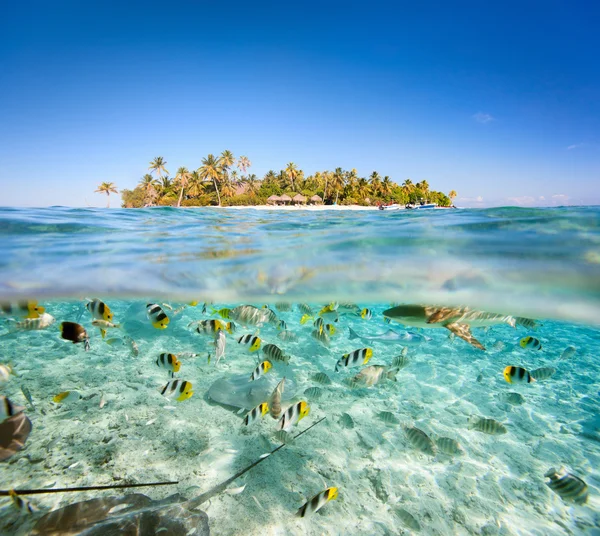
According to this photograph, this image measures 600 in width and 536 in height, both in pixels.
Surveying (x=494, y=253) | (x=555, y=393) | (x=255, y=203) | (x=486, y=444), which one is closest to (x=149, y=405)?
(x=486, y=444)

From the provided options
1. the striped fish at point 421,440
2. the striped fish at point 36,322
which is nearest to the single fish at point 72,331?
the striped fish at point 36,322

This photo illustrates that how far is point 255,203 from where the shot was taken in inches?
3376

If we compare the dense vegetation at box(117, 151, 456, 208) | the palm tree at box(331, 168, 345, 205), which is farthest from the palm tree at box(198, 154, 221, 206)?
the palm tree at box(331, 168, 345, 205)

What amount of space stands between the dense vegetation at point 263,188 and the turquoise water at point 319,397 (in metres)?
74.1

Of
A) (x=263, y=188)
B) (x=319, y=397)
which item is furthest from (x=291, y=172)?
(x=319, y=397)

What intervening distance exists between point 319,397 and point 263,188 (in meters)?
93.4

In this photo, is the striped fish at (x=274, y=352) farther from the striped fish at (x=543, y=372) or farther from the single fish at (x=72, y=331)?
the striped fish at (x=543, y=372)

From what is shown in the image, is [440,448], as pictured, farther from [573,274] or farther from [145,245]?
[145,245]

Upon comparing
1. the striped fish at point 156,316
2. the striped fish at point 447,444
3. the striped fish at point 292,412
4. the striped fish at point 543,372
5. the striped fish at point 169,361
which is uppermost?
the striped fish at point 156,316

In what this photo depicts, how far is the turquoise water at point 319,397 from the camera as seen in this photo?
526 cm

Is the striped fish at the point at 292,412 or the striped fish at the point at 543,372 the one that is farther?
the striped fish at the point at 543,372

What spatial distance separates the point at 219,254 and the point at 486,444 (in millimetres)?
7475

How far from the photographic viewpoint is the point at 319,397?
802 centimetres

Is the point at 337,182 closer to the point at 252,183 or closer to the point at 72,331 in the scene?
the point at 252,183
